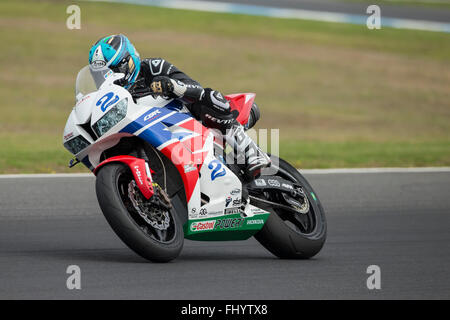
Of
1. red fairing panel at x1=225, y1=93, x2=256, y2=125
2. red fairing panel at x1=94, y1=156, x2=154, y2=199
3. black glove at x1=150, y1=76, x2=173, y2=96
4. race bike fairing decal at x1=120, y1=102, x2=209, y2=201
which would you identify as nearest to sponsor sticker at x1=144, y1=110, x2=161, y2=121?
race bike fairing decal at x1=120, y1=102, x2=209, y2=201

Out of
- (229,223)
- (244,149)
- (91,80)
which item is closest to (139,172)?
(91,80)

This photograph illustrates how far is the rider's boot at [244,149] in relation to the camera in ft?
20.9

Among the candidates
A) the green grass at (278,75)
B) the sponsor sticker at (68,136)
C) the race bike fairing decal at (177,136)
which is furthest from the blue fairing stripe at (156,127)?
the green grass at (278,75)

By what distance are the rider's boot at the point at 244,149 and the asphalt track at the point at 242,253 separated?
707mm

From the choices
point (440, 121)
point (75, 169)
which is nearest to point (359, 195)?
point (75, 169)

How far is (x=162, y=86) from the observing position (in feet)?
19.5

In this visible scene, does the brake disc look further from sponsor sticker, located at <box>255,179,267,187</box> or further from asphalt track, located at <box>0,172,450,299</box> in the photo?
sponsor sticker, located at <box>255,179,267,187</box>

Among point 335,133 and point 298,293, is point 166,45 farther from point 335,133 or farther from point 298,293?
point 298,293

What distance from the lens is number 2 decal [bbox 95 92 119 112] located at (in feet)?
18.7

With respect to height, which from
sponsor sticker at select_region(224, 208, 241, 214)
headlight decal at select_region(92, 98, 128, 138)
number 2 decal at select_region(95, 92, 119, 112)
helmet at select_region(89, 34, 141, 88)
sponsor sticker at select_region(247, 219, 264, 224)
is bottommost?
sponsor sticker at select_region(247, 219, 264, 224)

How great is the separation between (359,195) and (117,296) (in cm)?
531

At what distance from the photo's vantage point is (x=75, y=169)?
11438mm

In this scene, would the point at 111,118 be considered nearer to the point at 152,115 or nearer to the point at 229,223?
the point at 152,115

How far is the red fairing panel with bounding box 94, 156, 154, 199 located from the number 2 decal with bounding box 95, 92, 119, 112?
35cm
